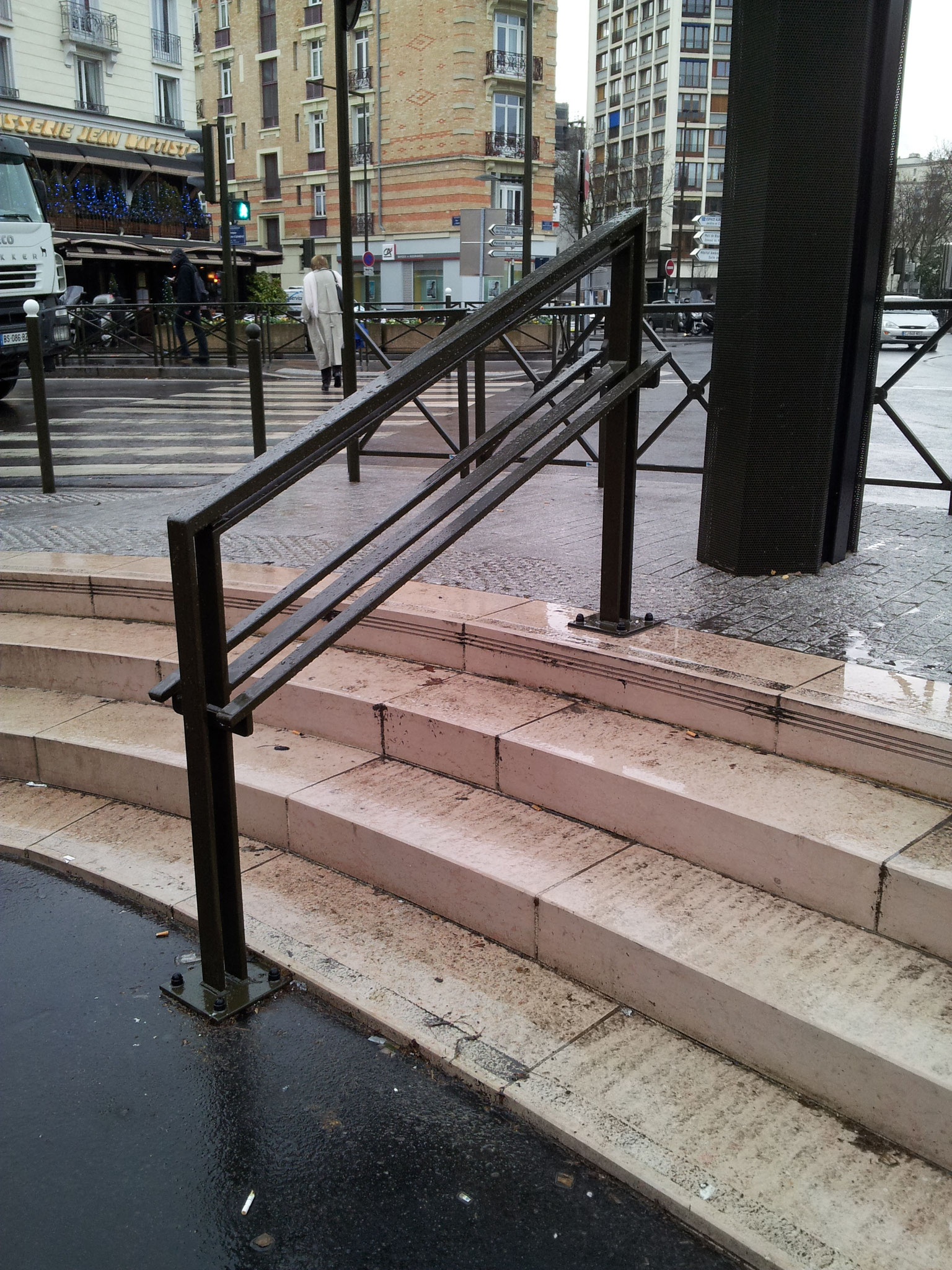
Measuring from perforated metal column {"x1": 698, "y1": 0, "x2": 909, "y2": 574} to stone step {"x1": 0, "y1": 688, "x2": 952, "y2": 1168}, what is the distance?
1.86 metres

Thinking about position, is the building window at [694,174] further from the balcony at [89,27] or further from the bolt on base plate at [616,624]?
the bolt on base plate at [616,624]

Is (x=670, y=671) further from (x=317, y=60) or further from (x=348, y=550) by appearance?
(x=317, y=60)

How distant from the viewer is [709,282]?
86.8 meters

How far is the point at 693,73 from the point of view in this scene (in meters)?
103

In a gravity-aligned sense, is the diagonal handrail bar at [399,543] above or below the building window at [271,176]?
below

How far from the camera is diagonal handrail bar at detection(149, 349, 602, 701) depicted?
8.57 feet

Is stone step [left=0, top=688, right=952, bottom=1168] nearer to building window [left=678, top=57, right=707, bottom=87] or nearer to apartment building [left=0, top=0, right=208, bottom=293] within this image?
apartment building [left=0, top=0, right=208, bottom=293]

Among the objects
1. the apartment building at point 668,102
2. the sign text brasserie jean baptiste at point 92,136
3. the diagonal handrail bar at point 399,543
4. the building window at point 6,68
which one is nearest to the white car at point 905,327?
the diagonal handrail bar at point 399,543

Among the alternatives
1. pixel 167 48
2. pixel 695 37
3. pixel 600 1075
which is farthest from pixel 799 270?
pixel 695 37

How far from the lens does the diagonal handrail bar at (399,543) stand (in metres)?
2.54

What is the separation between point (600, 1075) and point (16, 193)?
14919mm

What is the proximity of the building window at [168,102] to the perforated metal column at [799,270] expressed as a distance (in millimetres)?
42305

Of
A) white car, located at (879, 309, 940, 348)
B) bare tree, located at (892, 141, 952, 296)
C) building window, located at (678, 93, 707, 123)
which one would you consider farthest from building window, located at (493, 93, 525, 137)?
building window, located at (678, 93, 707, 123)

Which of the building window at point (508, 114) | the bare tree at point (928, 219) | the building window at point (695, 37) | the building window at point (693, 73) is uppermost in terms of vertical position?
the building window at point (695, 37)
